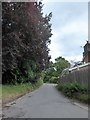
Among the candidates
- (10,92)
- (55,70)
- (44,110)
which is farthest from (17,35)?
(55,70)

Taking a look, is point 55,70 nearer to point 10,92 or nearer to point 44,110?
point 10,92


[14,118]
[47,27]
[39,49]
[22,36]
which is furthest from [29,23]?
[14,118]

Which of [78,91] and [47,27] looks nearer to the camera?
[78,91]

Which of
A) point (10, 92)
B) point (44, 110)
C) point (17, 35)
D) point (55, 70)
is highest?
point (55, 70)

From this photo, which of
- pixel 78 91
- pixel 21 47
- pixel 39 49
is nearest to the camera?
pixel 78 91

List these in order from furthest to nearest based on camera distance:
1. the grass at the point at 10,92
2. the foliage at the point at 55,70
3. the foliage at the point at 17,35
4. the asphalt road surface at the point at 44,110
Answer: the foliage at the point at 55,70
the foliage at the point at 17,35
the grass at the point at 10,92
the asphalt road surface at the point at 44,110

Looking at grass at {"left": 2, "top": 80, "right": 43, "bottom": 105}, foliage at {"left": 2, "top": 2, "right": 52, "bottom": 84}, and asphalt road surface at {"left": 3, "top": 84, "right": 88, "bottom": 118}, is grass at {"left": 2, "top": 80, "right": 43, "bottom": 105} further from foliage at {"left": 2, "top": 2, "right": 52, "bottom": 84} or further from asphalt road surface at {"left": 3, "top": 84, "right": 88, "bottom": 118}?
foliage at {"left": 2, "top": 2, "right": 52, "bottom": 84}

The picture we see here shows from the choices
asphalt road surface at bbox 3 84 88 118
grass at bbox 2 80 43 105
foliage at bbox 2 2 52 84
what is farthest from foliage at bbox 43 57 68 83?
asphalt road surface at bbox 3 84 88 118

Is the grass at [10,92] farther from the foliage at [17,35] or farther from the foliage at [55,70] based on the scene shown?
the foliage at [55,70]

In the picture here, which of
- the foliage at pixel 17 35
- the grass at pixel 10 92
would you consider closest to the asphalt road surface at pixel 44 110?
the grass at pixel 10 92

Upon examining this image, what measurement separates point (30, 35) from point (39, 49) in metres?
4.35

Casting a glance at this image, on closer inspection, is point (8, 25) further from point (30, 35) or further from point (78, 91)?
point (78, 91)

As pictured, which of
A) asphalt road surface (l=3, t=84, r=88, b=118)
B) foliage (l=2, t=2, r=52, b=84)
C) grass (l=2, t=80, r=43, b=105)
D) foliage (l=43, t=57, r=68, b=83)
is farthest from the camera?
foliage (l=43, t=57, r=68, b=83)

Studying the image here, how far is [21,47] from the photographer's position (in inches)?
1146
